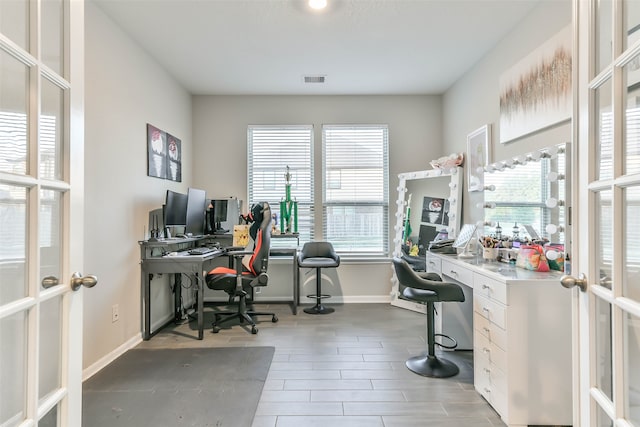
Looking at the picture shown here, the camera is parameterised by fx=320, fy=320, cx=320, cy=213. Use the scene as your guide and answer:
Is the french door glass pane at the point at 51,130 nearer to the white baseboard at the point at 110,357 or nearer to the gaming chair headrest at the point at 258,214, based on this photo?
the white baseboard at the point at 110,357

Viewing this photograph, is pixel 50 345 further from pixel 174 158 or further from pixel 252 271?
pixel 174 158

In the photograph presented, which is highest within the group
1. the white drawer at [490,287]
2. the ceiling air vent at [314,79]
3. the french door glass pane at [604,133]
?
the ceiling air vent at [314,79]

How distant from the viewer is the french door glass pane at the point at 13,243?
794mm

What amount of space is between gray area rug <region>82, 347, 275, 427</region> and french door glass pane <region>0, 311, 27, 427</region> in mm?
1206

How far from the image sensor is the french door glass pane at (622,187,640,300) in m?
0.83

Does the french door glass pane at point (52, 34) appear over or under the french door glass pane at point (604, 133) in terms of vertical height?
over

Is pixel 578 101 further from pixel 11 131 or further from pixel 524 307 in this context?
pixel 11 131

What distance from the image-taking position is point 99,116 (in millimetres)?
2461

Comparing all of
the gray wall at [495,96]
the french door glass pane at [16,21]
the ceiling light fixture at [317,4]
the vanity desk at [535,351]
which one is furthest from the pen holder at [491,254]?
the french door glass pane at [16,21]

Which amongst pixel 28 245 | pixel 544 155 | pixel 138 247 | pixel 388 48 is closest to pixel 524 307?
pixel 544 155

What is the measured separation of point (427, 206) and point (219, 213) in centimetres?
262

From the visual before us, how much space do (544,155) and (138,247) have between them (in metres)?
3.47

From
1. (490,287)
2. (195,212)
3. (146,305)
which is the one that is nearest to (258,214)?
(195,212)

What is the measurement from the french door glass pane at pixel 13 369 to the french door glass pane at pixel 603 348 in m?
1.62
